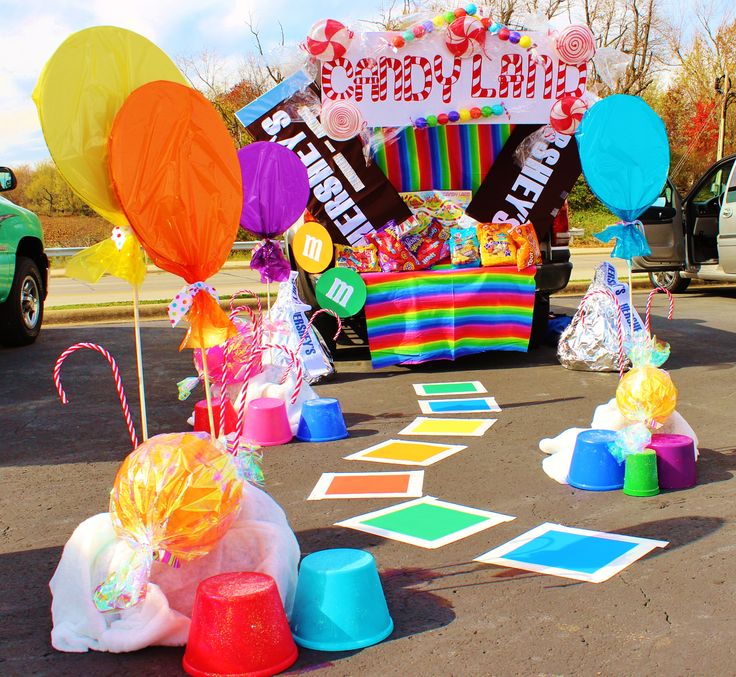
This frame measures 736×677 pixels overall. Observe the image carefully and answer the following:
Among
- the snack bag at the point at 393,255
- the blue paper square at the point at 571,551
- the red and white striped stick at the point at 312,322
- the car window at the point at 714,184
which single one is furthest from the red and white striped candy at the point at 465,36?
the blue paper square at the point at 571,551

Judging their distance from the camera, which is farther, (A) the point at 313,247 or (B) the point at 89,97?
(A) the point at 313,247

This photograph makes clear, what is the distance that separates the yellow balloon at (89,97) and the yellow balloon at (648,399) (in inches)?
112

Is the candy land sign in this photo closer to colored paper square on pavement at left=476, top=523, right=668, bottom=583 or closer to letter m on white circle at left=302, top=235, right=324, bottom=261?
letter m on white circle at left=302, top=235, right=324, bottom=261

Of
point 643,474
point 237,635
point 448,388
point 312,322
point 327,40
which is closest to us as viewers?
point 237,635

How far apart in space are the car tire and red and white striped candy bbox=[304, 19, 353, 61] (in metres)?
4.20

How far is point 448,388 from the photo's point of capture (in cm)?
732

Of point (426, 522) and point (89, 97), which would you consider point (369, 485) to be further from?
point (89, 97)

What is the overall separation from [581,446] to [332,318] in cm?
430

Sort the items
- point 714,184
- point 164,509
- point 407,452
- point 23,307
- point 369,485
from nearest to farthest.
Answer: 1. point 164,509
2. point 369,485
3. point 407,452
4. point 23,307
5. point 714,184

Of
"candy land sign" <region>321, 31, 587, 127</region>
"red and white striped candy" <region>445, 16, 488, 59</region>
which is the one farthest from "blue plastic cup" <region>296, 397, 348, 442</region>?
"red and white striped candy" <region>445, 16, 488, 59</region>

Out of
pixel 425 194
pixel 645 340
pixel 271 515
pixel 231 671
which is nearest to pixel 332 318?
pixel 425 194

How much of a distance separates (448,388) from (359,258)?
1.69m

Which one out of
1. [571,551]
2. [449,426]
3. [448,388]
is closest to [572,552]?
[571,551]

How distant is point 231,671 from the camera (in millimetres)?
2727
